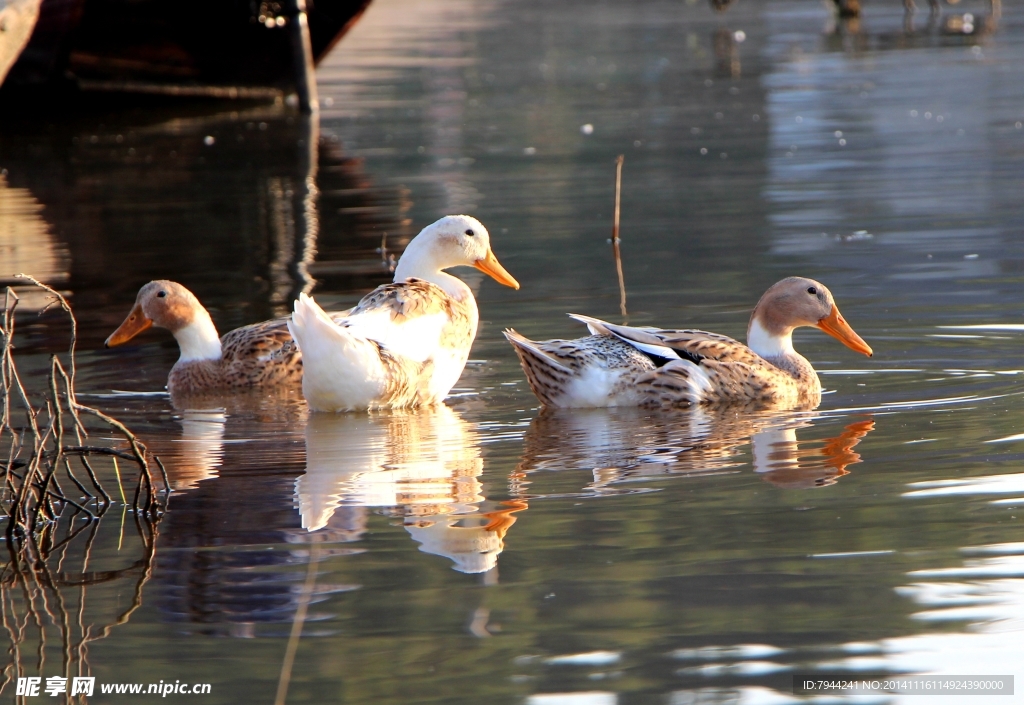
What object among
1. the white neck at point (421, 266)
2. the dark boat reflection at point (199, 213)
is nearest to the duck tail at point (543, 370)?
the white neck at point (421, 266)

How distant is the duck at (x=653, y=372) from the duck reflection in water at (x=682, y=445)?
0.08 metres

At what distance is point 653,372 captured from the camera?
7164 mm

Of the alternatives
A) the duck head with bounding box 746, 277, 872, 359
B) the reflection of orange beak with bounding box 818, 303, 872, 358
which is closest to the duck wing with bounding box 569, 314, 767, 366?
the duck head with bounding box 746, 277, 872, 359

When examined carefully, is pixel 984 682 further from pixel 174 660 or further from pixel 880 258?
pixel 880 258

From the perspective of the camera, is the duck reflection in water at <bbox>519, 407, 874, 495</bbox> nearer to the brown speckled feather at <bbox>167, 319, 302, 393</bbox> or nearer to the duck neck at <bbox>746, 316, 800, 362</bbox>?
the duck neck at <bbox>746, 316, 800, 362</bbox>

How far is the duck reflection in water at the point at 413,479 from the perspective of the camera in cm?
495

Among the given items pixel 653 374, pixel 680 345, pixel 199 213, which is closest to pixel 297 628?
pixel 653 374

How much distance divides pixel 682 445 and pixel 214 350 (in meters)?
3.14

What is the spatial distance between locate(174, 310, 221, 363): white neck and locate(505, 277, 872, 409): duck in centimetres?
195

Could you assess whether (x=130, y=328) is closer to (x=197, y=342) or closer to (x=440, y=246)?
(x=197, y=342)

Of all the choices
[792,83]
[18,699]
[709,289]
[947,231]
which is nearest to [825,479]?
[18,699]

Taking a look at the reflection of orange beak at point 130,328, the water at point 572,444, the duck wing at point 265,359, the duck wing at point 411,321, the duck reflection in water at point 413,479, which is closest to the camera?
the water at point 572,444

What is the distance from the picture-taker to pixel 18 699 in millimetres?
3789

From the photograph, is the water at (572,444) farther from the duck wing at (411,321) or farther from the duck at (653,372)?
the duck wing at (411,321)
